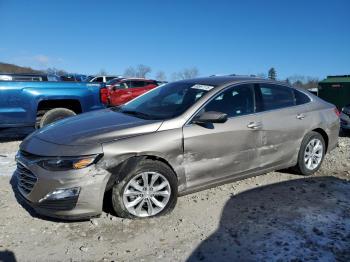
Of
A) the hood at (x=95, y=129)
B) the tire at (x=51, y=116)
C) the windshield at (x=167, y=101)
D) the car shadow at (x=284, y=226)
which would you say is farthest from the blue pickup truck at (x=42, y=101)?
the car shadow at (x=284, y=226)

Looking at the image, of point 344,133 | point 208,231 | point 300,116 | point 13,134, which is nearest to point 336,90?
point 344,133

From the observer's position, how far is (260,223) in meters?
4.26

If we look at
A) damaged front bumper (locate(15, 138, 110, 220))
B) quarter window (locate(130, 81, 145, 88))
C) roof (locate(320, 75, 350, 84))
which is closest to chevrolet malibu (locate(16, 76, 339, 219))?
damaged front bumper (locate(15, 138, 110, 220))

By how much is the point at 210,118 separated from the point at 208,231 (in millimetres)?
1273

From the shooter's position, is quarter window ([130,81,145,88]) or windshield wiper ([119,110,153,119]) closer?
windshield wiper ([119,110,153,119])

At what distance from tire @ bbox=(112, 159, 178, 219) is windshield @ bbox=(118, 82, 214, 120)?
68cm

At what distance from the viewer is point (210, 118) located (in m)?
4.52

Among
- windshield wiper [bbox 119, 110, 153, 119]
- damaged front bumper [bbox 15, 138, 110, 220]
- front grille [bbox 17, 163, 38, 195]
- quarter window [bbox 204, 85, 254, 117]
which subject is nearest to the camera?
damaged front bumper [bbox 15, 138, 110, 220]

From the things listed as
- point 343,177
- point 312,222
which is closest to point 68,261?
point 312,222

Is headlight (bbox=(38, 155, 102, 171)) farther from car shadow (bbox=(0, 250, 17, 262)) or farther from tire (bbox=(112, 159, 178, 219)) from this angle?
car shadow (bbox=(0, 250, 17, 262))

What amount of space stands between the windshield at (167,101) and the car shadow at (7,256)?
2.07m

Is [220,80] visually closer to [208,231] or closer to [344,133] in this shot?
[208,231]

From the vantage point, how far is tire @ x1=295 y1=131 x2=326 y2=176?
5816 millimetres

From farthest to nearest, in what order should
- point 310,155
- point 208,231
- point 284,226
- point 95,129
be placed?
point 310,155 → point 95,129 → point 284,226 → point 208,231
